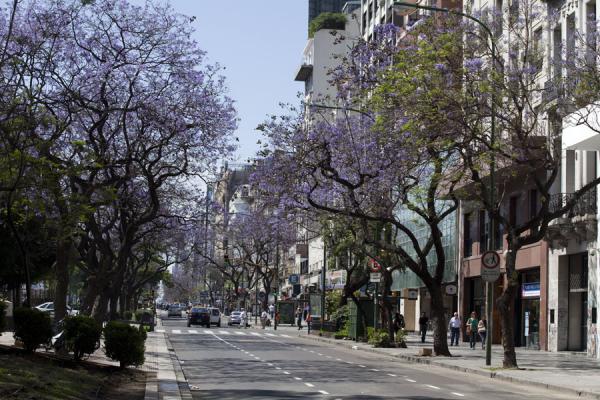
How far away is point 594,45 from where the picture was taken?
80.0 feet

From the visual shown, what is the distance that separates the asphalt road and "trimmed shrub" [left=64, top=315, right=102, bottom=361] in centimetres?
242

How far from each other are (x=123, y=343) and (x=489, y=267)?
1239 cm

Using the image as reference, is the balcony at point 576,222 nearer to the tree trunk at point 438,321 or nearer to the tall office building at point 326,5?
the tree trunk at point 438,321

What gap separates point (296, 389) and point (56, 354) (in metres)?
6.26

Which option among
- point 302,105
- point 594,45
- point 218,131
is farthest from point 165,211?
point 594,45

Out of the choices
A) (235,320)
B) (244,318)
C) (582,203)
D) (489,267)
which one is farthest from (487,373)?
(235,320)

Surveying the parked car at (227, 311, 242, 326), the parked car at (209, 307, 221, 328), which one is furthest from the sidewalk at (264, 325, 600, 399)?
the parked car at (227, 311, 242, 326)

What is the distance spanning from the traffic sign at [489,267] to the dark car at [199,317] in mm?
48322

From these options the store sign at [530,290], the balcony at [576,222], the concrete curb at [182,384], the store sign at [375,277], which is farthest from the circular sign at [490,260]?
the store sign at [530,290]

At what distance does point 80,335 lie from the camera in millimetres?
21797

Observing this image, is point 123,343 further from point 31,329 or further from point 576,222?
point 576,222

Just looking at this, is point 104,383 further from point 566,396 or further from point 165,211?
Result: point 165,211

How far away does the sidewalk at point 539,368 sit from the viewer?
22.6m

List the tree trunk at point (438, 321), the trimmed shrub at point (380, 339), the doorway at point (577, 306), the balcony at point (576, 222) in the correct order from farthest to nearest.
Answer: the trimmed shrub at point (380, 339)
the doorway at point (577, 306)
the balcony at point (576, 222)
the tree trunk at point (438, 321)
